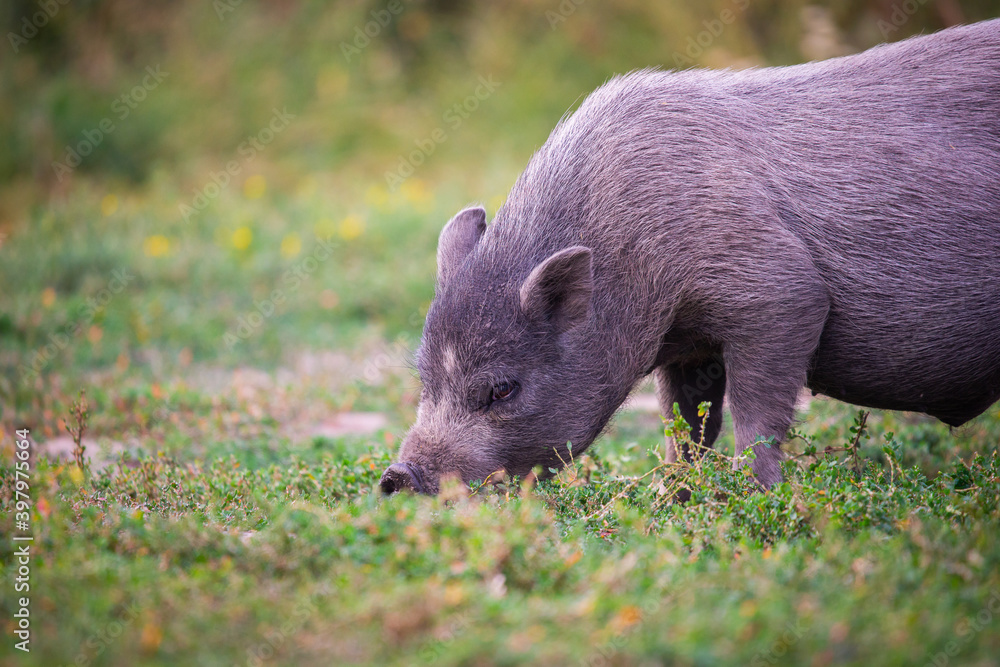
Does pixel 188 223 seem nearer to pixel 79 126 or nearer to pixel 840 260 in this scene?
pixel 79 126

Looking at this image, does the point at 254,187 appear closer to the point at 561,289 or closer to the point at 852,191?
the point at 561,289

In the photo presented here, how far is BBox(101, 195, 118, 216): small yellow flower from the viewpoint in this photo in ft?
34.5

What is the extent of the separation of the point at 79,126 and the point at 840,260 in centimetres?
1088

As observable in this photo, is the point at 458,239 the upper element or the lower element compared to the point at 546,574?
upper

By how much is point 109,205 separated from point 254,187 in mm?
1737

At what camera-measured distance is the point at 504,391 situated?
441cm

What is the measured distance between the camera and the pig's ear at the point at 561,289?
4180 mm

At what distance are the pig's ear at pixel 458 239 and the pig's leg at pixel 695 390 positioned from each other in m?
1.19

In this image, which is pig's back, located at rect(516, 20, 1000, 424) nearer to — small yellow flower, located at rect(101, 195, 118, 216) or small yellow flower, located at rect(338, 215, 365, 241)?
small yellow flower, located at rect(338, 215, 365, 241)

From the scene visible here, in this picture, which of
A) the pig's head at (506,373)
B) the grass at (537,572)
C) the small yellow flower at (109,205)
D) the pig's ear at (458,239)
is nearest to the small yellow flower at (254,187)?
the small yellow flower at (109,205)

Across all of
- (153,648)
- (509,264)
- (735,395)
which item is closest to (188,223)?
(509,264)

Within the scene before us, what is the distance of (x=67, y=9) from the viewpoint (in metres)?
13.4

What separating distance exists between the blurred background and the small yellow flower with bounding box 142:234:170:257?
3 cm

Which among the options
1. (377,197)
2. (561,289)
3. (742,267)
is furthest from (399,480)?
(377,197)
